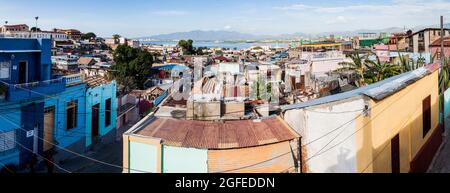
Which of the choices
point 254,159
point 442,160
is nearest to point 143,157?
point 254,159

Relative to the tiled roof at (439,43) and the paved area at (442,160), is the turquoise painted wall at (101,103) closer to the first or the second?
the paved area at (442,160)

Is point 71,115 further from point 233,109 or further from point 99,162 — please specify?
point 233,109

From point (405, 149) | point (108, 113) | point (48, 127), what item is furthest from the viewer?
point (108, 113)

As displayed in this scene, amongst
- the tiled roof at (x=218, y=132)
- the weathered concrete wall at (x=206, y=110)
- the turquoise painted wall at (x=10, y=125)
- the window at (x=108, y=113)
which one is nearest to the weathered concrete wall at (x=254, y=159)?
the tiled roof at (x=218, y=132)

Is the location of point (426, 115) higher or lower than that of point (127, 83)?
lower

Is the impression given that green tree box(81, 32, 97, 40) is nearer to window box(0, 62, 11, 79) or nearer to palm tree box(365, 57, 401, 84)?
window box(0, 62, 11, 79)

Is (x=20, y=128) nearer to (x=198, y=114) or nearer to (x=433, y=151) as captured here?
(x=198, y=114)
